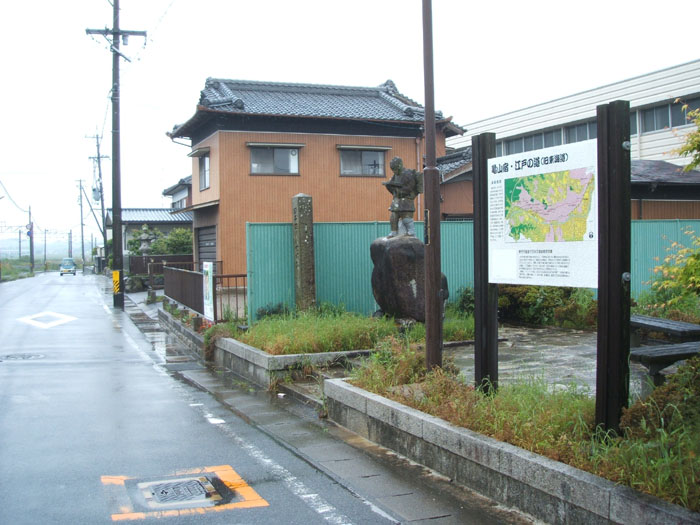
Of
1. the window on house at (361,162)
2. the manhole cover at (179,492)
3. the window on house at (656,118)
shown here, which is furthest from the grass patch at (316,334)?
the window on house at (656,118)

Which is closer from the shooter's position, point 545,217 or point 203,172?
point 545,217

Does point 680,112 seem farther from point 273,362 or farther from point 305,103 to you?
point 273,362

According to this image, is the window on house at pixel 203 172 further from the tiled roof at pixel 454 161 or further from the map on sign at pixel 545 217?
the map on sign at pixel 545 217

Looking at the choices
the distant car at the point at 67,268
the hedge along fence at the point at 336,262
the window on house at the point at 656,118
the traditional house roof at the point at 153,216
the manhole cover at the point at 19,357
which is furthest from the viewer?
the distant car at the point at 67,268

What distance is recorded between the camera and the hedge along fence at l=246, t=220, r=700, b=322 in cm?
1244

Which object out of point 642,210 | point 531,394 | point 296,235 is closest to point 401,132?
point 642,210

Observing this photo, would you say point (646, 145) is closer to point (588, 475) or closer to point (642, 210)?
point (642, 210)

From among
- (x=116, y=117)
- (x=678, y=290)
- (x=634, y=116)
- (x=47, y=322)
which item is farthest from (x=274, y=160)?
(x=634, y=116)

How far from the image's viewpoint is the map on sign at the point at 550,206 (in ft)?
17.2

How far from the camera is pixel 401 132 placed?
2497cm

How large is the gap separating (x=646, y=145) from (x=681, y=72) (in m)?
4.21

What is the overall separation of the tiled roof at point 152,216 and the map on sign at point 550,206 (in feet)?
138

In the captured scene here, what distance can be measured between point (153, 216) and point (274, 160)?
85.1 ft

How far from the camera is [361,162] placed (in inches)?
969
